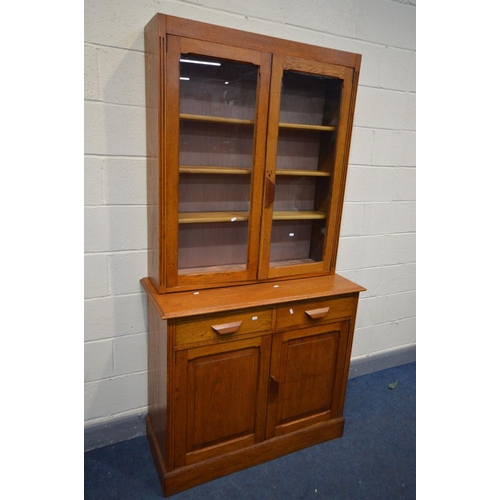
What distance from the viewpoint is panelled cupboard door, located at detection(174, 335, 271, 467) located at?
5.20 feet

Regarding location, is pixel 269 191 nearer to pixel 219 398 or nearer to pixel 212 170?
pixel 212 170

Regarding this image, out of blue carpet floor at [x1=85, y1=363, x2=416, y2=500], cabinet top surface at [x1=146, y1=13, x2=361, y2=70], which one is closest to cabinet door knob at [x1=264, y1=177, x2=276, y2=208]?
cabinet top surface at [x1=146, y1=13, x2=361, y2=70]

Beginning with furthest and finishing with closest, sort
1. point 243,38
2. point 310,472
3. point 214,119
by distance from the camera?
point 310,472
point 214,119
point 243,38

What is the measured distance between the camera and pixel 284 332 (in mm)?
1729

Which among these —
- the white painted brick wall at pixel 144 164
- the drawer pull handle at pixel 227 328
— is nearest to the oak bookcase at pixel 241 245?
the drawer pull handle at pixel 227 328

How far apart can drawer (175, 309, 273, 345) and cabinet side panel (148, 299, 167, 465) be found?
0.08 metres

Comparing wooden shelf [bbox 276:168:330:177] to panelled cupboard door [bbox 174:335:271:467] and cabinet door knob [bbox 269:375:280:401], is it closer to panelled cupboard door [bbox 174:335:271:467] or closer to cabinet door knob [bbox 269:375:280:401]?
panelled cupboard door [bbox 174:335:271:467]

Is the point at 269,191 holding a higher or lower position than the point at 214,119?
lower

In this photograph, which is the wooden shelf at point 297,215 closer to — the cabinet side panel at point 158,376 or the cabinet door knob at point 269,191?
the cabinet door knob at point 269,191

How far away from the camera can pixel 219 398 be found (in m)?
1.67

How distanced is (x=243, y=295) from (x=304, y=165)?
735 mm

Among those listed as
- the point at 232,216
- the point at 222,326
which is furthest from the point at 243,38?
the point at 222,326

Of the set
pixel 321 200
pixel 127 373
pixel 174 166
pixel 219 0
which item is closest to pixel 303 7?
pixel 219 0

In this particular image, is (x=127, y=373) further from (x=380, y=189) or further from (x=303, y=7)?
(x=303, y=7)
